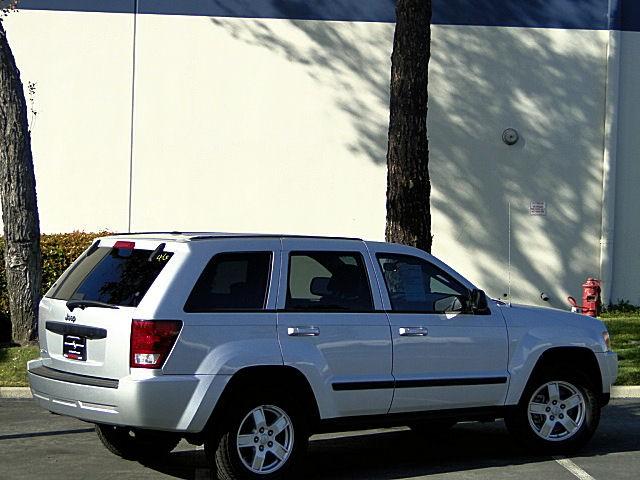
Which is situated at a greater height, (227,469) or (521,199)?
(521,199)

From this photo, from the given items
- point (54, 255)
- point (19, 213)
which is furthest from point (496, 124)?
point (19, 213)

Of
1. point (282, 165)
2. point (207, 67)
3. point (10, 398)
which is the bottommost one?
point (10, 398)

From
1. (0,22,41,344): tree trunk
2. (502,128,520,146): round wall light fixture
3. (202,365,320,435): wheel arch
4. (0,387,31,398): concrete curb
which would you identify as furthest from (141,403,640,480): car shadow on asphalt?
(502,128,520,146): round wall light fixture

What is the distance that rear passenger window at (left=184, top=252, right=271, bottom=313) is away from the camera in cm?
810

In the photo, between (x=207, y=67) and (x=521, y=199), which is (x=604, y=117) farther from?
(x=207, y=67)

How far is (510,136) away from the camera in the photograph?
20.2m

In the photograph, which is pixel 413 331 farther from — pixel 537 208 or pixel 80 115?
pixel 80 115

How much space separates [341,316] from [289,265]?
0.53 metres

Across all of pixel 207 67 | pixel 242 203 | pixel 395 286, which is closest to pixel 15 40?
pixel 207 67

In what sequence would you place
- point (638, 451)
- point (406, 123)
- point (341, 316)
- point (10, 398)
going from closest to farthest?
point (341, 316)
point (638, 451)
point (10, 398)
point (406, 123)

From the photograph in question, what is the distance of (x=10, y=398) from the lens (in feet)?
42.6

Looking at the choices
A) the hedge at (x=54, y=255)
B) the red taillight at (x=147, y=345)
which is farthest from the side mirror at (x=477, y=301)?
the hedge at (x=54, y=255)

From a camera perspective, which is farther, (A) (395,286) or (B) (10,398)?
(B) (10,398)

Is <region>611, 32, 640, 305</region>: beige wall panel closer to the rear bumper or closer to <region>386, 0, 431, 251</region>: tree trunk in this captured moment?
<region>386, 0, 431, 251</region>: tree trunk
